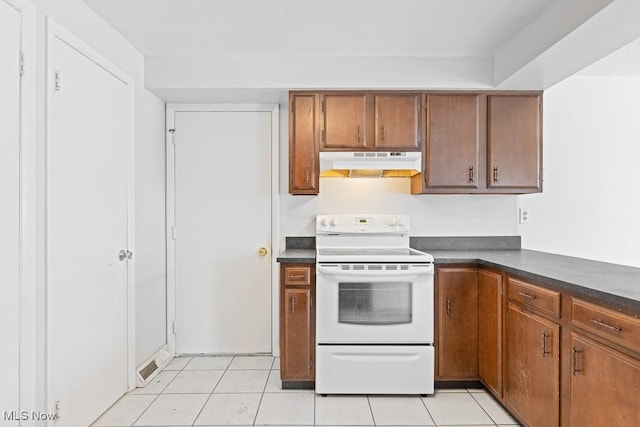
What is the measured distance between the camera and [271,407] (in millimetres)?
2393

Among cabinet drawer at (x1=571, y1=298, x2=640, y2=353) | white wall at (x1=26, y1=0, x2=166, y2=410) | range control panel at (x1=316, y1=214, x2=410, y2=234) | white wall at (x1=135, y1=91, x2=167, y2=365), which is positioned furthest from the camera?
range control panel at (x1=316, y1=214, x2=410, y2=234)

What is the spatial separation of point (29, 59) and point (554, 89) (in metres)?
3.42

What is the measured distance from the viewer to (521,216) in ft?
10.4

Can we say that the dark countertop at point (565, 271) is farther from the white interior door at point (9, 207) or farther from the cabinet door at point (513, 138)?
the white interior door at point (9, 207)

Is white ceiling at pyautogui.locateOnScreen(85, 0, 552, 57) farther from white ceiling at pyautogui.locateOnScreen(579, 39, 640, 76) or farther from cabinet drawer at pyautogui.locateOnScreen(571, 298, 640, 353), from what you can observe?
cabinet drawer at pyautogui.locateOnScreen(571, 298, 640, 353)

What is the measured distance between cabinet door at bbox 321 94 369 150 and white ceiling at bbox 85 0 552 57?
32 cm

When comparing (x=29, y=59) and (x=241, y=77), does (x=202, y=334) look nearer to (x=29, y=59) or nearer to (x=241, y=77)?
(x=241, y=77)

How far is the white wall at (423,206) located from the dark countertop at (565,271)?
25cm

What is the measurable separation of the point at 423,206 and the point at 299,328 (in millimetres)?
1402

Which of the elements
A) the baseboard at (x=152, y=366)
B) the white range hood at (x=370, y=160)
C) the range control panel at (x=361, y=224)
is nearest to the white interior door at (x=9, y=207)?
the baseboard at (x=152, y=366)

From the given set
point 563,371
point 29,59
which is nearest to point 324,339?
point 563,371

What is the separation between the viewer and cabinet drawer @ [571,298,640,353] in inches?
53.7

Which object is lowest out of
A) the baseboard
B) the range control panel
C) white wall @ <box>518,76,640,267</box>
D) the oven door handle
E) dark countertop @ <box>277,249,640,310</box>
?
the baseboard

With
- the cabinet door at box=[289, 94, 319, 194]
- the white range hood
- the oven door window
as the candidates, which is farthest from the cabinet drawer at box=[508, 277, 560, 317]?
the cabinet door at box=[289, 94, 319, 194]
